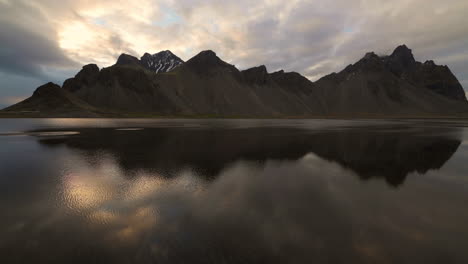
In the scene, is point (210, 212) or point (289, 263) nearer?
point (289, 263)

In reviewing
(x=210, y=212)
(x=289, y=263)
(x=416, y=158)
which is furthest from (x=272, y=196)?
(x=416, y=158)

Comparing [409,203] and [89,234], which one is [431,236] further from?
[89,234]

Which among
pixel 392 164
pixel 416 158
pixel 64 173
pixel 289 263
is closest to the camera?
pixel 289 263

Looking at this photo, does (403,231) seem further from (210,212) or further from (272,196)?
(210,212)

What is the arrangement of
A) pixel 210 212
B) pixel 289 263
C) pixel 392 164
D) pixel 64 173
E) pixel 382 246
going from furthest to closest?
pixel 392 164 < pixel 64 173 < pixel 210 212 < pixel 382 246 < pixel 289 263

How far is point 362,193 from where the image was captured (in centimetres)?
1359

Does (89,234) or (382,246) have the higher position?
(89,234)

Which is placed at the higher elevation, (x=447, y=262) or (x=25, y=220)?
(x=25, y=220)

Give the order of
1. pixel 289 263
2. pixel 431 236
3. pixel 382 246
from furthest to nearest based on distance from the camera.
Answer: pixel 431 236, pixel 382 246, pixel 289 263

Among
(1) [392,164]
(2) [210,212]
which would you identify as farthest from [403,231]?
(1) [392,164]

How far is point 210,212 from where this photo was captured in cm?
1045

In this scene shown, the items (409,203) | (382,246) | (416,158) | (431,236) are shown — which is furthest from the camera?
(416,158)

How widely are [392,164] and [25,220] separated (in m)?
28.0

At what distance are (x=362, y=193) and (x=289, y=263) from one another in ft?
30.4
